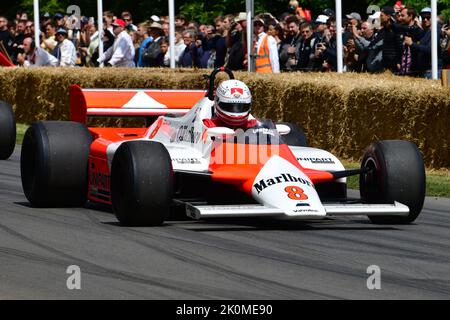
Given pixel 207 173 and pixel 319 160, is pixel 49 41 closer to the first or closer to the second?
pixel 319 160

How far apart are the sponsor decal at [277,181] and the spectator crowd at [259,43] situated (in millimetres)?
7841

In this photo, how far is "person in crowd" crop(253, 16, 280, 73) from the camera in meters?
21.3

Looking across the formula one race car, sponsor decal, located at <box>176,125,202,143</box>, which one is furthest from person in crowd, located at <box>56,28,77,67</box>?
sponsor decal, located at <box>176,125,202,143</box>

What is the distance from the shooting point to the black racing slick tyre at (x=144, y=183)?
10.7 m

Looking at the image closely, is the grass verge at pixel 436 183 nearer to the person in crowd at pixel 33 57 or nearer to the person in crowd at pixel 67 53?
the person in crowd at pixel 67 53

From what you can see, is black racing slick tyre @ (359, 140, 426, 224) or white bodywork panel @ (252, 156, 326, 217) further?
black racing slick tyre @ (359, 140, 426, 224)

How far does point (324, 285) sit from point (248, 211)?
7.38 ft

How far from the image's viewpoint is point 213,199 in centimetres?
1163

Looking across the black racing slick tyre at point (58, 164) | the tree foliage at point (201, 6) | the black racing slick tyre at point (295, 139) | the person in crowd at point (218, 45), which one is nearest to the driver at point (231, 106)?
the black racing slick tyre at point (58, 164)

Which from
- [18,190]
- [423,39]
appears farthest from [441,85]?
[18,190]

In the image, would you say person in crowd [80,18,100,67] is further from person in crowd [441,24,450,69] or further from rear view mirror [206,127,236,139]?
rear view mirror [206,127,236,139]

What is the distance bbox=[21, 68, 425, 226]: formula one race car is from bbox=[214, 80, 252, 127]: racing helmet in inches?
6.4

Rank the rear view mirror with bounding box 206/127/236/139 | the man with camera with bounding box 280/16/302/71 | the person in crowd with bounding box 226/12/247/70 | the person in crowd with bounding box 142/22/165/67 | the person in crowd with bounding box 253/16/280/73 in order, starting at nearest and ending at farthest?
the rear view mirror with bounding box 206/127/236/139 → the person in crowd with bounding box 253/16/280/73 → the man with camera with bounding box 280/16/302/71 → the person in crowd with bounding box 226/12/247/70 → the person in crowd with bounding box 142/22/165/67

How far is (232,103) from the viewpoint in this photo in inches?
464
